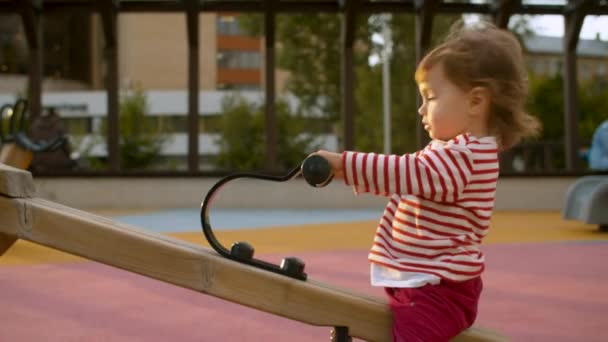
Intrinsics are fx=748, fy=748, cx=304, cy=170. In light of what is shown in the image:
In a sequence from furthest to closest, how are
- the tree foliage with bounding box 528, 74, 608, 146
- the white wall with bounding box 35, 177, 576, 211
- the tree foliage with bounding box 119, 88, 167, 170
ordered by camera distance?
the tree foliage with bounding box 119, 88, 167, 170, the tree foliage with bounding box 528, 74, 608, 146, the white wall with bounding box 35, 177, 576, 211

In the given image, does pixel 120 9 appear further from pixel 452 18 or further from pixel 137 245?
pixel 137 245

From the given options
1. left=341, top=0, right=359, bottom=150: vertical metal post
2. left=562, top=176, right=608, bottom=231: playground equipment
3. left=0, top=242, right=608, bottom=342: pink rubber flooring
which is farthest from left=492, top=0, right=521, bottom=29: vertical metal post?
left=0, top=242, right=608, bottom=342: pink rubber flooring

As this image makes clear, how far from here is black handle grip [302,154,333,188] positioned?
4.31 ft

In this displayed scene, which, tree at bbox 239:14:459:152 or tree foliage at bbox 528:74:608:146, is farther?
tree at bbox 239:14:459:152

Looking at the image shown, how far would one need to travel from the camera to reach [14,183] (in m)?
1.45

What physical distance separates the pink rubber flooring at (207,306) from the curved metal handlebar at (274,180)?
0.89m

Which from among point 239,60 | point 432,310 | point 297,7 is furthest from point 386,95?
point 432,310

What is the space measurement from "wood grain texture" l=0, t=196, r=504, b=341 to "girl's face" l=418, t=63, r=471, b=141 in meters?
0.37

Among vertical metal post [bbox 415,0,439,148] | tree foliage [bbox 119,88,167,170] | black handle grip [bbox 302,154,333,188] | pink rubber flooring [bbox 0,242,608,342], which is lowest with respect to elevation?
tree foliage [bbox 119,88,167,170]

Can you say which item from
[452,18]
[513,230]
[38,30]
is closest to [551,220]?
[513,230]

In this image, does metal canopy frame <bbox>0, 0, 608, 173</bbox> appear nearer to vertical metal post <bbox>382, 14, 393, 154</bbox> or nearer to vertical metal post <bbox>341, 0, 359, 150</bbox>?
vertical metal post <bbox>341, 0, 359, 150</bbox>

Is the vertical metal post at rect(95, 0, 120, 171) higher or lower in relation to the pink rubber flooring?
higher

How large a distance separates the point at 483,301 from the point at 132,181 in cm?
635

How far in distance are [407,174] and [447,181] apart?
8cm
